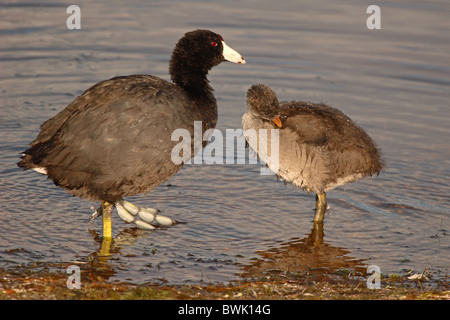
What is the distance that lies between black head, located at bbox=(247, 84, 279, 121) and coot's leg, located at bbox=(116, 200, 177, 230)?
1.55 m

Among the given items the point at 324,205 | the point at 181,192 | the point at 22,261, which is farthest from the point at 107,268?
the point at 324,205

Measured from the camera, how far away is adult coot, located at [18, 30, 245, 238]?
664 cm

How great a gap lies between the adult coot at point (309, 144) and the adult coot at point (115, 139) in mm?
609

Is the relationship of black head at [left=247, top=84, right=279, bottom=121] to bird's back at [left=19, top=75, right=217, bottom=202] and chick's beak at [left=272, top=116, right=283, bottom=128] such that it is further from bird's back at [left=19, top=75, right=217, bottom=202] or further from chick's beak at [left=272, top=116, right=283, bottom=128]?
bird's back at [left=19, top=75, right=217, bottom=202]

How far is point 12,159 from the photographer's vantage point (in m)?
8.98

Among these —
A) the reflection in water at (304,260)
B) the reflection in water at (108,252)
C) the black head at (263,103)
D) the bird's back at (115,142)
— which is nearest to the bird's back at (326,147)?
the black head at (263,103)

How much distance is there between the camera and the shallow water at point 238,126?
689 centimetres

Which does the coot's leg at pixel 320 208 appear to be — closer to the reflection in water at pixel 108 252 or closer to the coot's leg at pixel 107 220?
the reflection in water at pixel 108 252

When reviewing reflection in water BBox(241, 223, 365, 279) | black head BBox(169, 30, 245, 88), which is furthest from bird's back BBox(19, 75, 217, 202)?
reflection in water BBox(241, 223, 365, 279)

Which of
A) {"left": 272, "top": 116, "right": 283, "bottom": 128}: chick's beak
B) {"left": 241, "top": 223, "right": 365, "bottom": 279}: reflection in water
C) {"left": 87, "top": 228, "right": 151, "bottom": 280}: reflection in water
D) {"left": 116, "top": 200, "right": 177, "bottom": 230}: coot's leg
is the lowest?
{"left": 241, "top": 223, "right": 365, "bottom": 279}: reflection in water

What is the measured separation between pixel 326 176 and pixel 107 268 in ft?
8.33

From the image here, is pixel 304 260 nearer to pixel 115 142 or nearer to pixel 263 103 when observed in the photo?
pixel 263 103

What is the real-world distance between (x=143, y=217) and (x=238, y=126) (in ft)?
11.1

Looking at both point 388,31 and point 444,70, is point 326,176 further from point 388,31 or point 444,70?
point 388,31
